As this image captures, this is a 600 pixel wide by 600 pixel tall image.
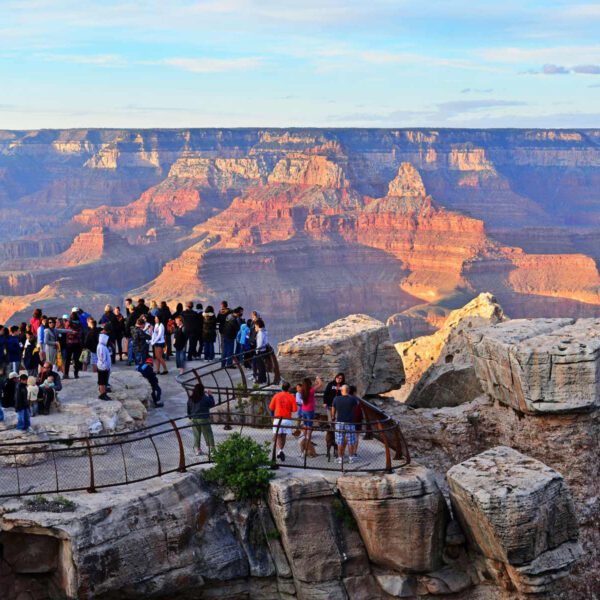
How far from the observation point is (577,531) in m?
16.8

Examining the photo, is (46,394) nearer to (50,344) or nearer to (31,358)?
(50,344)

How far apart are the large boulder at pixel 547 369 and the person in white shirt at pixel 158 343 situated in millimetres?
6764

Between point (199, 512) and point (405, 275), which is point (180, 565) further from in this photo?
point (405, 275)

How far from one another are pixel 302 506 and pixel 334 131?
179m

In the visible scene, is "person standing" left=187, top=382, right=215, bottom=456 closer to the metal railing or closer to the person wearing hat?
the metal railing

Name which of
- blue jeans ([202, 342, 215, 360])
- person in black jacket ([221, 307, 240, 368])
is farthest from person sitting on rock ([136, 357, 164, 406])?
blue jeans ([202, 342, 215, 360])

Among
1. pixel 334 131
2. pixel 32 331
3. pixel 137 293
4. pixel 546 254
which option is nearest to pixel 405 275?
pixel 546 254

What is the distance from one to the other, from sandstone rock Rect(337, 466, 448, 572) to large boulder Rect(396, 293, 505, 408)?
622cm

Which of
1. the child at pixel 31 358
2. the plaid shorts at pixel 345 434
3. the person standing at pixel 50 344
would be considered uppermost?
the person standing at pixel 50 344

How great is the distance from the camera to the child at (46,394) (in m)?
18.7

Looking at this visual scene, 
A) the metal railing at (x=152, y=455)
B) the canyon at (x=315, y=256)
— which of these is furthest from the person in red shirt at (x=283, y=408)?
the canyon at (x=315, y=256)

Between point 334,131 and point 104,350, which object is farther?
point 334,131

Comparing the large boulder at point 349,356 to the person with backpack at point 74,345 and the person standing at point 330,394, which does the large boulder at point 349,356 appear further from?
the person with backpack at point 74,345

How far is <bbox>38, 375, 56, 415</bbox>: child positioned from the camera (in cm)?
1872
